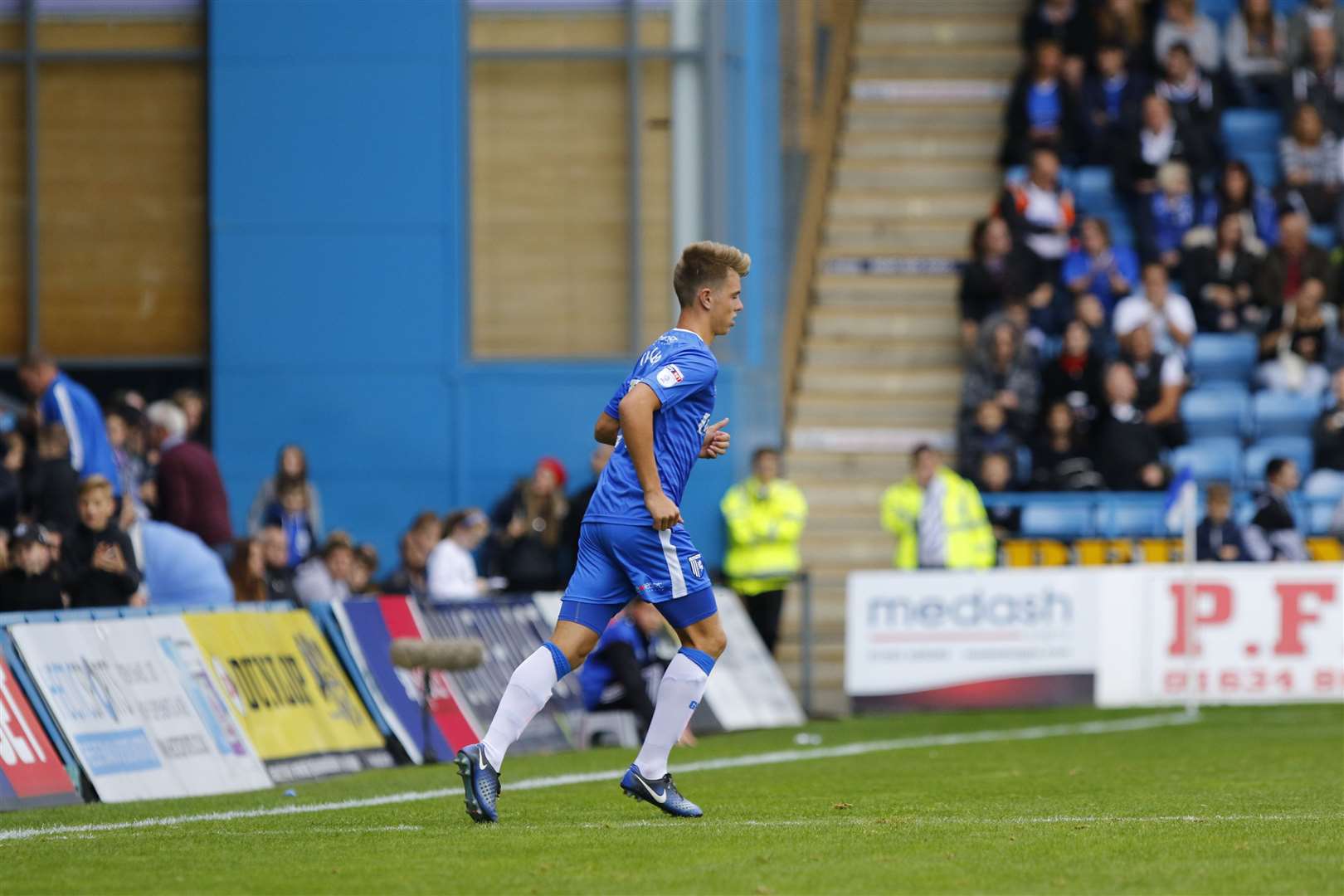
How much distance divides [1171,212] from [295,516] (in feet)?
33.5

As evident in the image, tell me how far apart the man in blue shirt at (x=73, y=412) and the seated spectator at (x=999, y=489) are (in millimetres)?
8915

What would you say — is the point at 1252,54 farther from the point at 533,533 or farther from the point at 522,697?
the point at 522,697

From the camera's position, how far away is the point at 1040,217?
2450cm

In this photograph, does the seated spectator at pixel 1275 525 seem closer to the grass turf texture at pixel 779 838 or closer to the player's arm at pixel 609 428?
the grass turf texture at pixel 779 838

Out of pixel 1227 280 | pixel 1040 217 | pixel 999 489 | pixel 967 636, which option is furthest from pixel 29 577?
pixel 1227 280

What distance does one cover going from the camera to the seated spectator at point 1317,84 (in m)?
25.8

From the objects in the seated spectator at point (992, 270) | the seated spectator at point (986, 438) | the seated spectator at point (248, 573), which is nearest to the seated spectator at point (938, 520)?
the seated spectator at point (986, 438)

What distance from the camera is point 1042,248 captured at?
24391mm

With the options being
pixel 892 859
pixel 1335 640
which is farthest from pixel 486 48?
pixel 892 859

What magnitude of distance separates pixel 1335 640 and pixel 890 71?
10.6 meters

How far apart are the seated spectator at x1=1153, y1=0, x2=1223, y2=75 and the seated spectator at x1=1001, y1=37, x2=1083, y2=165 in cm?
119

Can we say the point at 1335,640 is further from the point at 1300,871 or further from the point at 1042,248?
the point at 1300,871

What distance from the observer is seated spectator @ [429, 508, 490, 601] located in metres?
17.7

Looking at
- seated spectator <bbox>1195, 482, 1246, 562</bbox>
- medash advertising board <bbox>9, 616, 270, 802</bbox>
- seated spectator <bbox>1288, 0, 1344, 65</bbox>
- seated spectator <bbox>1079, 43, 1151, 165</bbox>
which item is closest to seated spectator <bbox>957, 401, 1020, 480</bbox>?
seated spectator <bbox>1195, 482, 1246, 562</bbox>
